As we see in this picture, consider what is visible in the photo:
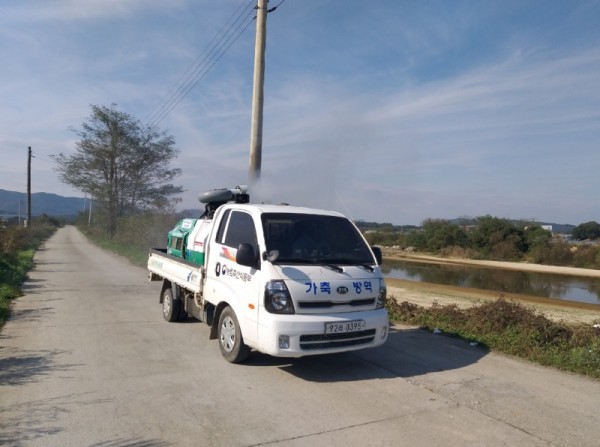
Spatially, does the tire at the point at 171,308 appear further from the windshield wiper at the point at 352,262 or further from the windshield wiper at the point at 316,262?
the windshield wiper at the point at 352,262

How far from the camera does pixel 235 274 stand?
609cm

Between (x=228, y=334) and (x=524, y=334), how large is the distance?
4.64 m

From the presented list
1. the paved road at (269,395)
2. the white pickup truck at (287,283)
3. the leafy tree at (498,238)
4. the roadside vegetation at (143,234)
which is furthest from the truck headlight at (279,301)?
the leafy tree at (498,238)

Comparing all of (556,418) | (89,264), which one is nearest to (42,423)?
(556,418)

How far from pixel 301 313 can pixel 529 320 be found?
450 cm

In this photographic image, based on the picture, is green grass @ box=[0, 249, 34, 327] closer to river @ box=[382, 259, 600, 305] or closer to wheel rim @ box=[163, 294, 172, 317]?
wheel rim @ box=[163, 294, 172, 317]

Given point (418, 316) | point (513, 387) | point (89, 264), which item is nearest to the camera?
point (513, 387)

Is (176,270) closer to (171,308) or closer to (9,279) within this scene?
(171,308)

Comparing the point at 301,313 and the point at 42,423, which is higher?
the point at 301,313

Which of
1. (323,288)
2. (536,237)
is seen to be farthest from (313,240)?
(536,237)

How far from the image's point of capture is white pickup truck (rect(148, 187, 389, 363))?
536 cm

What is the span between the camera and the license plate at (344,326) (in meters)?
5.41

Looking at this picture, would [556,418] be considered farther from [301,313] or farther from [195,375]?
[195,375]

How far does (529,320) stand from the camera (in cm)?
783
